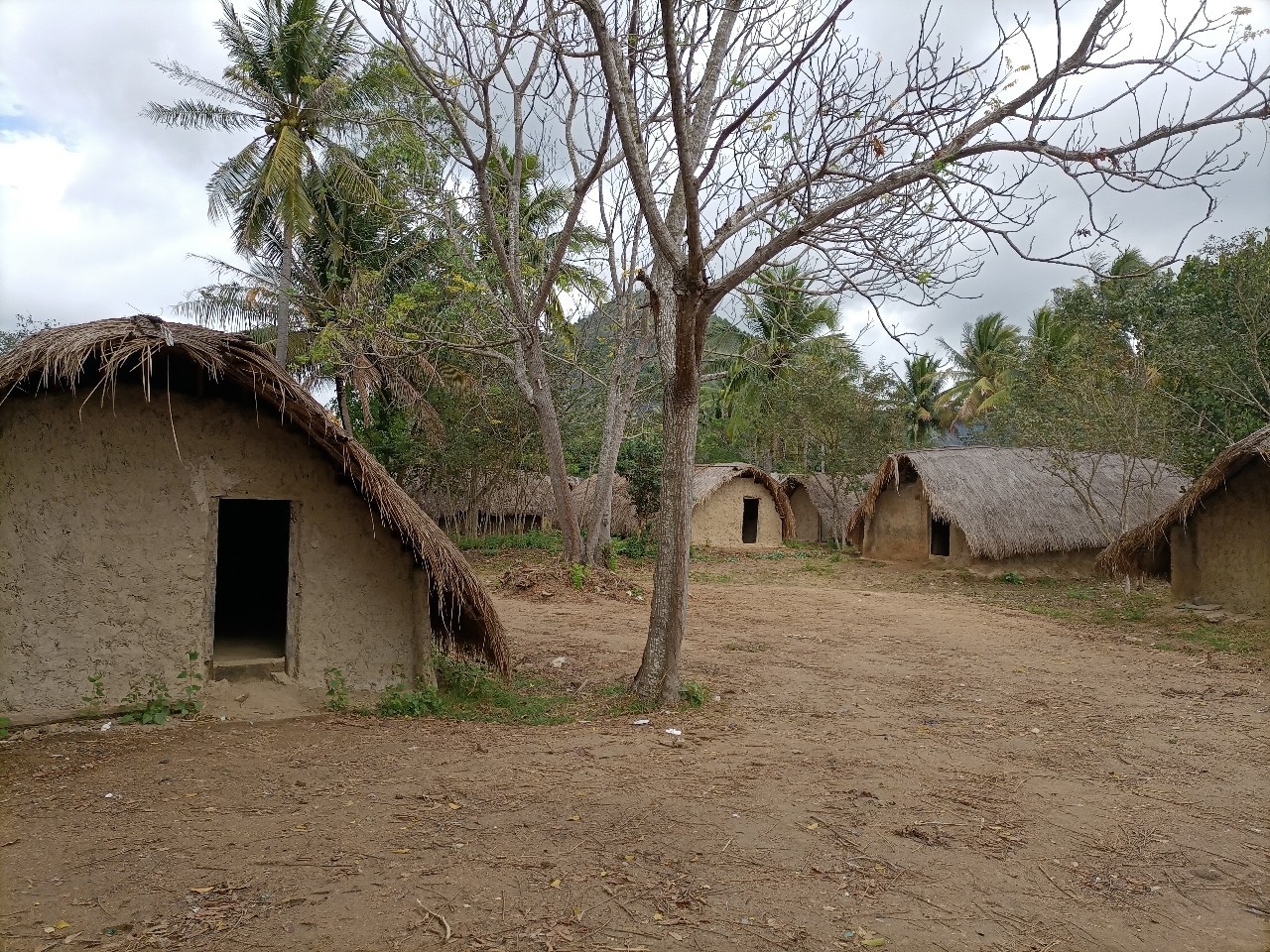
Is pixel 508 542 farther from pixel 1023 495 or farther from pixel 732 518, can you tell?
pixel 1023 495

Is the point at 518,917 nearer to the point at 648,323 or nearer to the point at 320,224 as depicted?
the point at 648,323

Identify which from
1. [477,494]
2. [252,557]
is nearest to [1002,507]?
[477,494]

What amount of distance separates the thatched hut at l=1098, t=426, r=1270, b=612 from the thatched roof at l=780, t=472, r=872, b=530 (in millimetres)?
12093

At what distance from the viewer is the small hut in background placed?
82.3 ft

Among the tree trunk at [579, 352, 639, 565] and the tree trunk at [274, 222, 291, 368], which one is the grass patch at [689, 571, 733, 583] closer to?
the tree trunk at [579, 352, 639, 565]

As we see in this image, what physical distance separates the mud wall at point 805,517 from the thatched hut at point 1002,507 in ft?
21.2

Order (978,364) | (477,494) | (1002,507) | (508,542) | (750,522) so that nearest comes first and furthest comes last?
(1002,507)
(508,542)
(477,494)
(750,522)
(978,364)

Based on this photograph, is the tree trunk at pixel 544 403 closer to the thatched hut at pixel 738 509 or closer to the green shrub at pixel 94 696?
the green shrub at pixel 94 696

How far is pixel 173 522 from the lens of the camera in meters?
5.62

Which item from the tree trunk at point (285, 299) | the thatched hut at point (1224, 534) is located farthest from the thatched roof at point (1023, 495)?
the tree trunk at point (285, 299)

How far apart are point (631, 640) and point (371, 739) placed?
14.4 ft

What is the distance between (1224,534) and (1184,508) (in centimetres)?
67

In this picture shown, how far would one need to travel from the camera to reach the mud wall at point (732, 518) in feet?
74.1

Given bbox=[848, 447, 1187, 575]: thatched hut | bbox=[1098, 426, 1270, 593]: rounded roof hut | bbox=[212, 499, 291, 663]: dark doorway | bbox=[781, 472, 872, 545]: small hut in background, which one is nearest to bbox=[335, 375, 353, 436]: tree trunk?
bbox=[212, 499, 291, 663]: dark doorway
